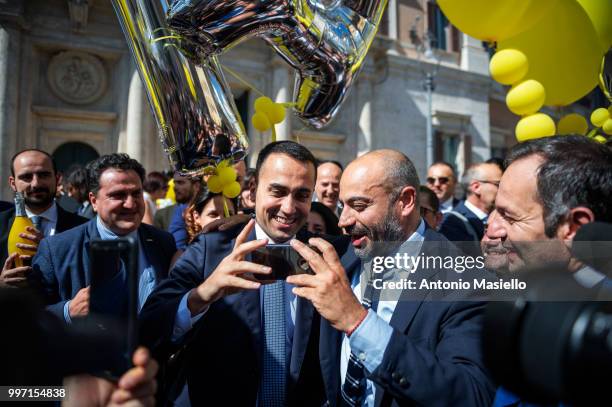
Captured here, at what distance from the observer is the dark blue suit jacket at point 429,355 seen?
1.41m

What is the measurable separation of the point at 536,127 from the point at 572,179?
105 centimetres

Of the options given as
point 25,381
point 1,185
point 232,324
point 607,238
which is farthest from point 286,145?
point 1,185

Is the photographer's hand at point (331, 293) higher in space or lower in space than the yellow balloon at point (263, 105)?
lower

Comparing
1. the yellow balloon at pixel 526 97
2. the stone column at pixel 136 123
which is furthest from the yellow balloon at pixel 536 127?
the stone column at pixel 136 123

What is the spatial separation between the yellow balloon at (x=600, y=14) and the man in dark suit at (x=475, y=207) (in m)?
1.72

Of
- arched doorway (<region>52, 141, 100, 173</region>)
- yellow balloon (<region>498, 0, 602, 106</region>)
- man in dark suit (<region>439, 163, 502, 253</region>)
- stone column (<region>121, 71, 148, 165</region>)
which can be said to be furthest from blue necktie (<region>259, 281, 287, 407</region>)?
arched doorway (<region>52, 141, 100, 173</region>)

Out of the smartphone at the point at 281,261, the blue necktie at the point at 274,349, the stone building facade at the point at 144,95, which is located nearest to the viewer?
the smartphone at the point at 281,261

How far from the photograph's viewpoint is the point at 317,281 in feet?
4.73

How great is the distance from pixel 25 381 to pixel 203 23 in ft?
5.26

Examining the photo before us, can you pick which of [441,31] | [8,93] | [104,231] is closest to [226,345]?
[104,231]

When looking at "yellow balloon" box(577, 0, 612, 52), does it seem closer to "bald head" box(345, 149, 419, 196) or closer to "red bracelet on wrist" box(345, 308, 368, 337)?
"bald head" box(345, 149, 419, 196)

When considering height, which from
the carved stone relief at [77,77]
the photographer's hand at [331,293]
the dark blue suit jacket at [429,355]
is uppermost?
the carved stone relief at [77,77]

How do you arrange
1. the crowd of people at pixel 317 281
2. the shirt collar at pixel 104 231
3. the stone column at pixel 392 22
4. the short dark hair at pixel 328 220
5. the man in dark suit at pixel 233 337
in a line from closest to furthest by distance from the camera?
the crowd of people at pixel 317 281 < the man in dark suit at pixel 233 337 < the shirt collar at pixel 104 231 < the short dark hair at pixel 328 220 < the stone column at pixel 392 22

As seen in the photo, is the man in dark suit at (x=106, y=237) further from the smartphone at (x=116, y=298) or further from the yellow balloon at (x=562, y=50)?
the yellow balloon at (x=562, y=50)
